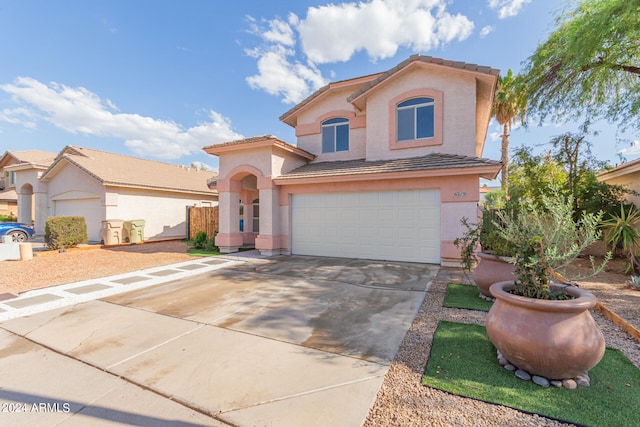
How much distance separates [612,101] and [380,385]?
13.0 metres

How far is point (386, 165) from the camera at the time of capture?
10312 millimetres

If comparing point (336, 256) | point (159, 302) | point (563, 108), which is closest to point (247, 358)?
point (159, 302)

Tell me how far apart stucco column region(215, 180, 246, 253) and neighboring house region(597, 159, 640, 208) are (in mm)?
15428

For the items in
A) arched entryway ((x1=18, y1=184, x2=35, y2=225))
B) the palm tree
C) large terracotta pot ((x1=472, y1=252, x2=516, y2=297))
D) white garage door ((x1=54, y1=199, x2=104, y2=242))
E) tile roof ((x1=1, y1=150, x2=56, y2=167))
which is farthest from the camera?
tile roof ((x1=1, y1=150, x2=56, y2=167))

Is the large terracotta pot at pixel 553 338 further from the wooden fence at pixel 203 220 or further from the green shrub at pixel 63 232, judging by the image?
the green shrub at pixel 63 232

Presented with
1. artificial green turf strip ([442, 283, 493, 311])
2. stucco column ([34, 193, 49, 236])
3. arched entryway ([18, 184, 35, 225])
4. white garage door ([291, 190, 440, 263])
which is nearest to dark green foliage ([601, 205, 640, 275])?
white garage door ([291, 190, 440, 263])

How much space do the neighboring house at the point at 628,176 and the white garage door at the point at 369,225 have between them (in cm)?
751

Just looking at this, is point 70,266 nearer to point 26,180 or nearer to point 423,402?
point 423,402

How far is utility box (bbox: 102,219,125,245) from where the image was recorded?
1431cm

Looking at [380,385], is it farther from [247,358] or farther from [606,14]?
[606,14]

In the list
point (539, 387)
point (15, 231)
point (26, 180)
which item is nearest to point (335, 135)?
point (539, 387)

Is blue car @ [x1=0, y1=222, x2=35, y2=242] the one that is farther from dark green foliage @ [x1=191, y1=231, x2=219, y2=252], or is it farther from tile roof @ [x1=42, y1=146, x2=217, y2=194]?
dark green foliage @ [x1=191, y1=231, x2=219, y2=252]

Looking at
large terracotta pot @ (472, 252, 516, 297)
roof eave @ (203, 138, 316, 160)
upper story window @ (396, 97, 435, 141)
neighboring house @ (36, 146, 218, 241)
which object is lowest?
large terracotta pot @ (472, 252, 516, 297)

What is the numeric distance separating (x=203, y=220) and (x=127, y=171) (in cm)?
592
